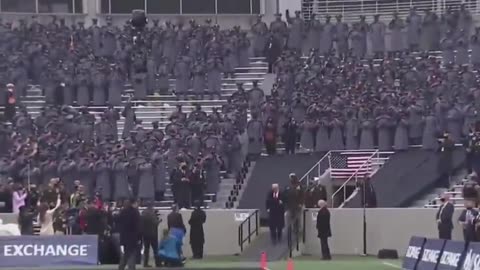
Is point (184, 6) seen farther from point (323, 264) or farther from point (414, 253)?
point (414, 253)

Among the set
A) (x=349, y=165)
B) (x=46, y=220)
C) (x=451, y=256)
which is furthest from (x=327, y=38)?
(x=451, y=256)

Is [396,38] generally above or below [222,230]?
above

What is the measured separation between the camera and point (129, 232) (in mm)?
32844

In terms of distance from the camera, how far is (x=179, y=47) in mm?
51000

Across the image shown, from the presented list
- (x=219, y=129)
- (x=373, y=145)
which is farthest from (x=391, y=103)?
(x=219, y=129)

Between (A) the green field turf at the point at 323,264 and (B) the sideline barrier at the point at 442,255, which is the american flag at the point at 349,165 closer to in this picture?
(A) the green field turf at the point at 323,264

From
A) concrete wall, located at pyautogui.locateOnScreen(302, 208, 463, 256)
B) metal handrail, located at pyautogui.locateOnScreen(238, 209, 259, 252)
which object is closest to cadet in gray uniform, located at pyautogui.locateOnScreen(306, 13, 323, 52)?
metal handrail, located at pyautogui.locateOnScreen(238, 209, 259, 252)

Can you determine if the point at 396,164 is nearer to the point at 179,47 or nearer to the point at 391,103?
the point at 391,103

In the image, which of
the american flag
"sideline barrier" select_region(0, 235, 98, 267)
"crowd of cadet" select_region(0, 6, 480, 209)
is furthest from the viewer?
the american flag

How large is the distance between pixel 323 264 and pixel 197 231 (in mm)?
5288

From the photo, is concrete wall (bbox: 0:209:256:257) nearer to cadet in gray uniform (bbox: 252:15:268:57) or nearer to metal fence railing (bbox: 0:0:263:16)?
cadet in gray uniform (bbox: 252:15:268:57)

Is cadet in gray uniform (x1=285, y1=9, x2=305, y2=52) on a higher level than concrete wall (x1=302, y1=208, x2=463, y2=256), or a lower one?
higher

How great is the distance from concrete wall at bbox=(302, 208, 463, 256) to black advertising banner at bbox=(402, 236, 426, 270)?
9.26 meters

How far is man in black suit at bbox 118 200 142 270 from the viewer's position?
108ft
